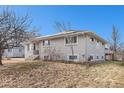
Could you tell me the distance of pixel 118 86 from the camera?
388 centimetres

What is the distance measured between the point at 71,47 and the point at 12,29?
2344mm

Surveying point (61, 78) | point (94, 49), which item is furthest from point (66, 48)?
point (61, 78)

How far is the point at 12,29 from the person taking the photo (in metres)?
5.75

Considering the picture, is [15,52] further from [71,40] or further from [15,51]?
[71,40]

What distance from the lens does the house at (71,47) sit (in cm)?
670

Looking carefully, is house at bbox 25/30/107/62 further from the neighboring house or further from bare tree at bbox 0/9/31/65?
bare tree at bbox 0/9/31/65

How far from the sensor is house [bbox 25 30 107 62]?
6695 mm

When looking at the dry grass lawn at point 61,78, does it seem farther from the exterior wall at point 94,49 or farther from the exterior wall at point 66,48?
the exterior wall at point 94,49
